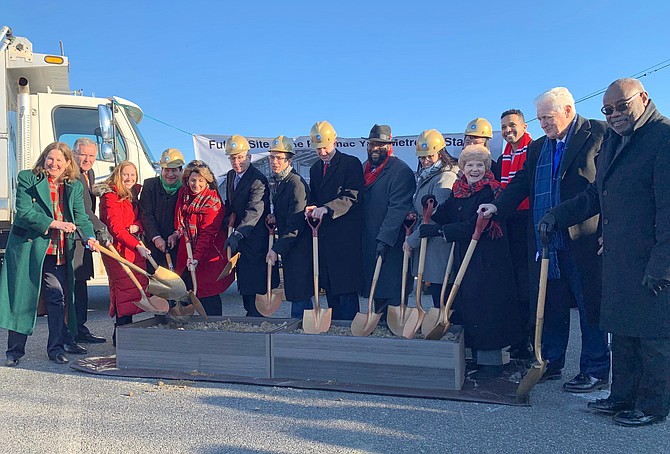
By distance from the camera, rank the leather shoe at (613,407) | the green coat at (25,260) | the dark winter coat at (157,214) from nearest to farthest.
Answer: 1. the leather shoe at (613,407)
2. the green coat at (25,260)
3. the dark winter coat at (157,214)

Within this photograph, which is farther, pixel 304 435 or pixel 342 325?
pixel 342 325

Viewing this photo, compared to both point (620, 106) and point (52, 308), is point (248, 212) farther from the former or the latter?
point (620, 106)

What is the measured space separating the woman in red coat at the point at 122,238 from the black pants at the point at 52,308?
0.40 meters

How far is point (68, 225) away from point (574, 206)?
3658 millimetres

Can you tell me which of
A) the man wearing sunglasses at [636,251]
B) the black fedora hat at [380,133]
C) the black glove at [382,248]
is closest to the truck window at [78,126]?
the black fedora hat at [380,133]

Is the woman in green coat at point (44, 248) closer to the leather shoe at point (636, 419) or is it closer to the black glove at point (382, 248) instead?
the black glove at point (382, 248)

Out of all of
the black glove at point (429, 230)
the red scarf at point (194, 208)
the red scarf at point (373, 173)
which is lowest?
the black glove at point (429, 230)

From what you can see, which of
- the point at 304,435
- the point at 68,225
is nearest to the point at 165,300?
the point at 68,225

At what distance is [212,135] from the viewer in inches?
405

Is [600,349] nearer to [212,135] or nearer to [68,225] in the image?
[68,225]

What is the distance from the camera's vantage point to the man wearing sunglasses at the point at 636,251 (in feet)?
9.43

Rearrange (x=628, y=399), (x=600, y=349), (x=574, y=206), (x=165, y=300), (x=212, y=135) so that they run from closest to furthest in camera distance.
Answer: (x=628, y=399), (x=574, y=206), (x=600, y=349), (x=165, y=300), (x=212, y=135)

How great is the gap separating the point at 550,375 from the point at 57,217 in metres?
3.94

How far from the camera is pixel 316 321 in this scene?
4402mm
